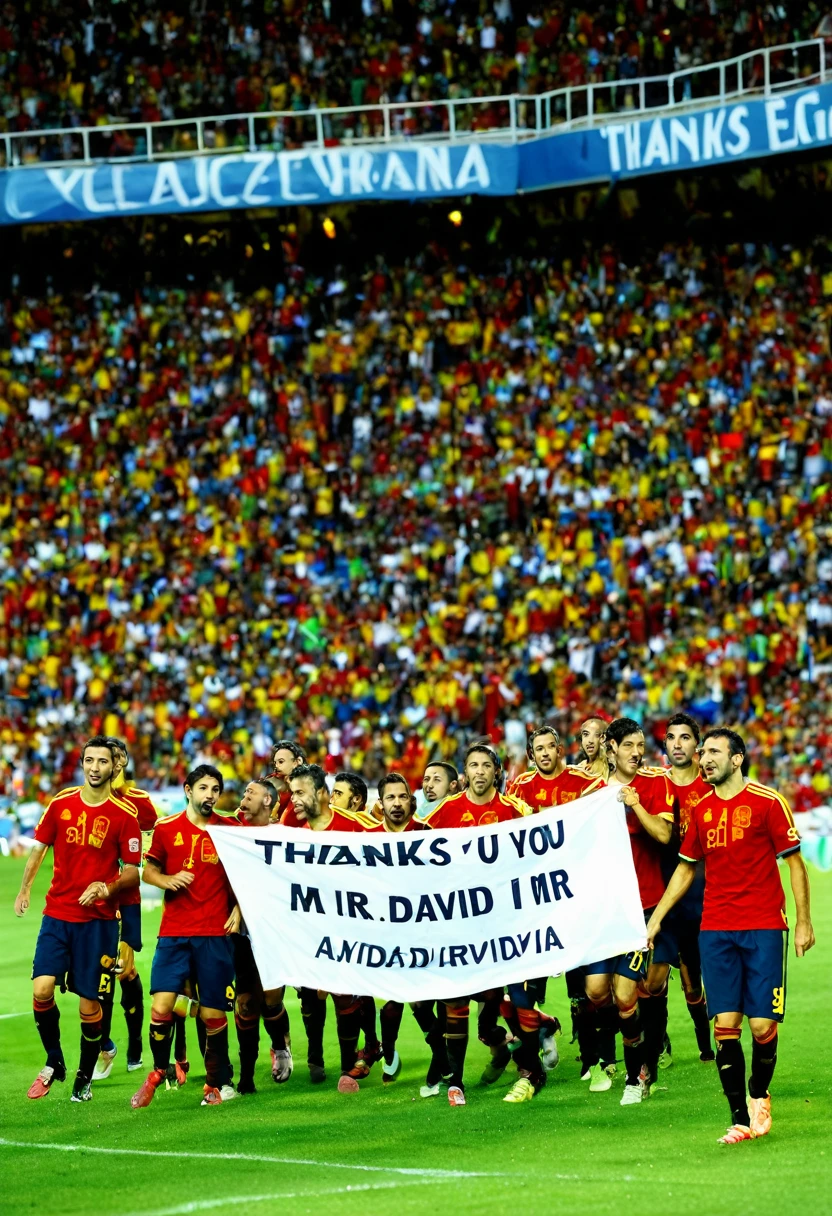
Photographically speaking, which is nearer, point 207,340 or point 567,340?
point 567,340

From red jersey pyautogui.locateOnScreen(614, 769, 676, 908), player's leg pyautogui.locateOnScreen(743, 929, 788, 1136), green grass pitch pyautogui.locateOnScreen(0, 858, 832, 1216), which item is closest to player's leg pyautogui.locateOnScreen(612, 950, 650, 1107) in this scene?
green grass pitch pyautogui.locateOnScreen(0, 858, 832, 1216)

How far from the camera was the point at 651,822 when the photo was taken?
32.3ft

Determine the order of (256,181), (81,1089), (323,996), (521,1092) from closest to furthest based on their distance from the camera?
1. (521,1092)
2. (81,1089)
3. (323,996)
4. (256,181)

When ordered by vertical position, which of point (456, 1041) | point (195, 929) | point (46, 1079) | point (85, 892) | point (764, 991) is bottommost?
point (46, 1079)

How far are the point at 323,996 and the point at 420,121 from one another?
779 inches

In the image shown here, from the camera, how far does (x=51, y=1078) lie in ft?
34.8

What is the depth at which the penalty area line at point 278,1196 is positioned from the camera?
764cm

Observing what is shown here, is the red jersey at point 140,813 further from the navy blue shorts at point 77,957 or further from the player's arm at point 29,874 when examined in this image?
the player's arm at point 29,874

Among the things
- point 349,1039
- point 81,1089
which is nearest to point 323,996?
point 349,1039

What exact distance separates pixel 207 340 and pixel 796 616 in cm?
1034

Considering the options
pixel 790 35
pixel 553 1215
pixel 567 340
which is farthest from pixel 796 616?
pixel 553 1215

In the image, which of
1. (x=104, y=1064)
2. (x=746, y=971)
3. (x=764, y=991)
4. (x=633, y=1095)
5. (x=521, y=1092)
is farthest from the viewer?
(x=104, y=1064)

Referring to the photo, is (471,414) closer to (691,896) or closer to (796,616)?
(796,616)

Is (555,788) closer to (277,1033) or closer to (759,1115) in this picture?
(277,1033)
